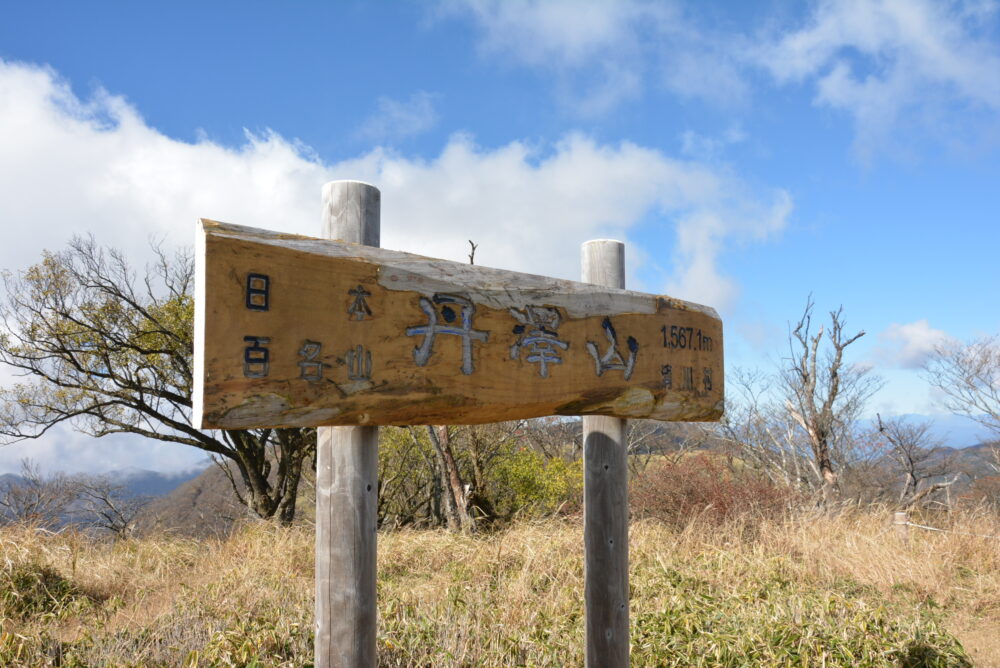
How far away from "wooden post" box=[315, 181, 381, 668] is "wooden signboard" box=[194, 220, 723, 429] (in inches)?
9.3

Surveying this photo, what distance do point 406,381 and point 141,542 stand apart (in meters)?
6.78

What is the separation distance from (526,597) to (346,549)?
9.88ft

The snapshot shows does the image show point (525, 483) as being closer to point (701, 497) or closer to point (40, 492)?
point (701, 497)

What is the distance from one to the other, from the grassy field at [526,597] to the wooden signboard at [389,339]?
1977mm

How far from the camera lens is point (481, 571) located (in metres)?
5.73

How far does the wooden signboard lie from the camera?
1753 mm

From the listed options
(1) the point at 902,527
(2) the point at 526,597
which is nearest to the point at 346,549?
(2) the point at 526,597

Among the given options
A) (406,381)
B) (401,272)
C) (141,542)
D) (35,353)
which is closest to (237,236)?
(401,272)

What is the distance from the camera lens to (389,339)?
200 centimetres

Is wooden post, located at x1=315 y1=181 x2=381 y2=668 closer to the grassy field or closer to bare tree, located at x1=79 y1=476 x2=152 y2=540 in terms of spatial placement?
the grassy field

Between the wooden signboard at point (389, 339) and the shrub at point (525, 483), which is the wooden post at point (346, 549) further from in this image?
the shrub at point (525, 483)

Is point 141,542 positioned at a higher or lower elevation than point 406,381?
lower

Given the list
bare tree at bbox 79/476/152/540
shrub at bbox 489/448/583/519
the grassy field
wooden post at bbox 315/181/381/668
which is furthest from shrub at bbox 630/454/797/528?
bare tree at bbox 79/476/152/540

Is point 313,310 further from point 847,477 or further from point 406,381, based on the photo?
point 847,477
